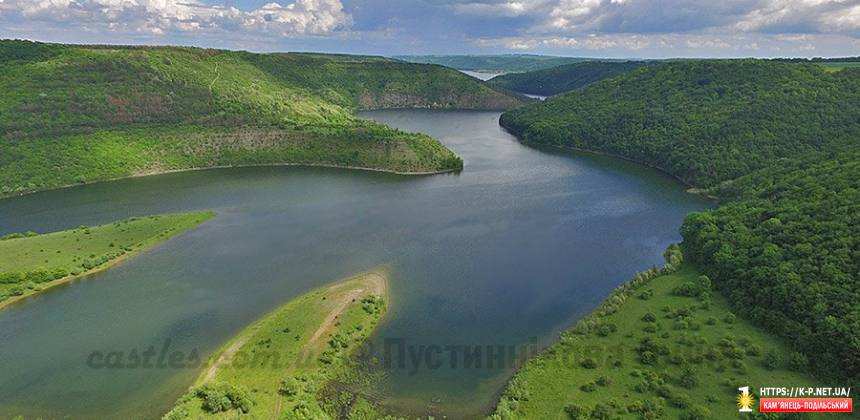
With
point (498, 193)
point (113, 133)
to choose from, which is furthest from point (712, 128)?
point (113, 133)

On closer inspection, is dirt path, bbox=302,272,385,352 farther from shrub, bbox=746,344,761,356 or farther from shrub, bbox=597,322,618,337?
shrub, bbox=746,344,761,356

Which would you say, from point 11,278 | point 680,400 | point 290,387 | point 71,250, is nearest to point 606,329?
point 680,400

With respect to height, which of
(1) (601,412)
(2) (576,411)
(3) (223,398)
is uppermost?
(3) (223,398)

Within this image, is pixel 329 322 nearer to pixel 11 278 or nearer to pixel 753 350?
pixel 11 278

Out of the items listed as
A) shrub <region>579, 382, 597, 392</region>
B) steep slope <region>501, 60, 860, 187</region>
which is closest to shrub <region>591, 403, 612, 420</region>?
shrub <region>579, 382, 597, 392</region>

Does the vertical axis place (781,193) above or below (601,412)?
above

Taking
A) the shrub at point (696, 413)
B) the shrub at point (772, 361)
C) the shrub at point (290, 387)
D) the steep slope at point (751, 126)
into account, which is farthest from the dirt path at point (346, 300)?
the steep slope at point (751, 126)
